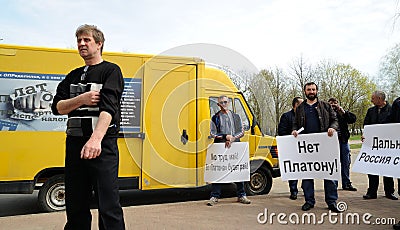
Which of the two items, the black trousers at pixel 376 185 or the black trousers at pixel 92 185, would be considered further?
the black trousers at pixel 376 185

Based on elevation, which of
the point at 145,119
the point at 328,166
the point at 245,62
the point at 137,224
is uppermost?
the point at 245,62

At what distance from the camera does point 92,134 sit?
269cm

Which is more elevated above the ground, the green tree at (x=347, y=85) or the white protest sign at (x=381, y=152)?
the green tree at (x=347, y=85)

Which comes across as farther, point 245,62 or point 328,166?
point 328,166

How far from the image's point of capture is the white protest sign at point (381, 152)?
5.72 meters

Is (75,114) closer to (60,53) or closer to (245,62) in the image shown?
(245,62)

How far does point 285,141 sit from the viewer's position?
6297 mm

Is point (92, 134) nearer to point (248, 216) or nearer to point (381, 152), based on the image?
point (248, 216)

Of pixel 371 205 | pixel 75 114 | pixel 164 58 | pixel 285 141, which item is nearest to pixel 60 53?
pixel 164 58

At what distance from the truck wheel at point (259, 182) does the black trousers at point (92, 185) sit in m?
5.01

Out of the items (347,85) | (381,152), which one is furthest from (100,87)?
(347,85)

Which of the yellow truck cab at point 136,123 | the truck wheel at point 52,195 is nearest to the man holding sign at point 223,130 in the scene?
the yellow truck cab at point 136,123

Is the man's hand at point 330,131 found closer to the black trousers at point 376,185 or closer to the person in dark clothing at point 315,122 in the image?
the person in dark clothing at point 315,122

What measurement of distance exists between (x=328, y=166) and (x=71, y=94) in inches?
174
